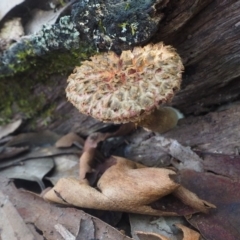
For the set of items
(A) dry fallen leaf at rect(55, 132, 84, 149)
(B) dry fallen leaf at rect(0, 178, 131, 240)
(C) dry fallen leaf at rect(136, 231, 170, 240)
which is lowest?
(C) dry fallen leaf at rect(136, 231, 170, 240)

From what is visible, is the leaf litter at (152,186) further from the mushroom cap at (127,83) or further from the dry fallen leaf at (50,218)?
the mushroom cap at (127,83)

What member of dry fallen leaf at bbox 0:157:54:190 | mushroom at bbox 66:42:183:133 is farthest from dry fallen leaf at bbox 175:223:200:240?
dry fallen leaf at bbox 0:157:54:190

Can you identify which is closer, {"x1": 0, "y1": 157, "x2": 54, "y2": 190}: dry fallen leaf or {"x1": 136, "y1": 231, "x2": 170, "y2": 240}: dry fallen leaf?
{"x1": 136, "y1": 231, "x2": 170, "y2": 240}: dry fallen leaf

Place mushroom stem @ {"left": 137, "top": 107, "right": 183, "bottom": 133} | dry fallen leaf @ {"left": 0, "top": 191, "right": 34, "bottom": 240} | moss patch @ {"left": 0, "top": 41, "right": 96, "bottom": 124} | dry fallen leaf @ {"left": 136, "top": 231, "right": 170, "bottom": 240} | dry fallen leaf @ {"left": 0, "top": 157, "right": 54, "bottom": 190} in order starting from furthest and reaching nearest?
dry fallen leaf @ {"left": 0, "top": 157, "right": 54, "bottom": 190}
moss patch @ {"left": 0, "top": 41, "right": 96, "bottom": 124}
mushroom stem @ {"left": 137, "top": 107, "right": 183, "bottom": 133}
dry fallen leaf @ {"left": 0, "top": 191, "right": 34, "bottom": 240}
dry fallen leaf @ {"left": 136, "top": 231, "right": 170, "bottom": 240}

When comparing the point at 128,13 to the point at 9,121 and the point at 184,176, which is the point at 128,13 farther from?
the point at 9,121

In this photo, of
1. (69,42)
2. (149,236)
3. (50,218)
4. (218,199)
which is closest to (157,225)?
(149,236)

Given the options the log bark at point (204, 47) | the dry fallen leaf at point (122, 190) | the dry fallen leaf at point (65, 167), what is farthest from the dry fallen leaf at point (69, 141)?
the dry fallen leaf at point (122, 190)

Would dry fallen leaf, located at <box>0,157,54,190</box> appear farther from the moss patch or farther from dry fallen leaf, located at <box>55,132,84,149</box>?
the moss patch

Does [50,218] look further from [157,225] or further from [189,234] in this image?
[189,234]
